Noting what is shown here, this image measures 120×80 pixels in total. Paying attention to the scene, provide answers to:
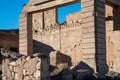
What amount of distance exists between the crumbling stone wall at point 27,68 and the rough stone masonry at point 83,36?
0.22ft

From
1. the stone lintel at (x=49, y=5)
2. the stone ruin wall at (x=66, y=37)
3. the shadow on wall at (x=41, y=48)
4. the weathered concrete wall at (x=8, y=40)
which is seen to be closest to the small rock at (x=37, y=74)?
the stone lintel at (x=49, y=5)

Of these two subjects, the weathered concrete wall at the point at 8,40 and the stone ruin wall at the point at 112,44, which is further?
the weathered concrete wall at the point at 8,40

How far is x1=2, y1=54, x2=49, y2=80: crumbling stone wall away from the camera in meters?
7.14

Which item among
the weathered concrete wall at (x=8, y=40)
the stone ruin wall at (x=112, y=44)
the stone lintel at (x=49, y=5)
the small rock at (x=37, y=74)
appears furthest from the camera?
the weathered concrete wall at (x=8, y=40)

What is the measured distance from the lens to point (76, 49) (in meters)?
20.5

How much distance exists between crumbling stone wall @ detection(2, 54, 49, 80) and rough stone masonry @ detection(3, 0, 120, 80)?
2.6 inches

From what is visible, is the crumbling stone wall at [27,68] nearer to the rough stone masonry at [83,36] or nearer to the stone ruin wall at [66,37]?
the rough stone masonry at [83,36]

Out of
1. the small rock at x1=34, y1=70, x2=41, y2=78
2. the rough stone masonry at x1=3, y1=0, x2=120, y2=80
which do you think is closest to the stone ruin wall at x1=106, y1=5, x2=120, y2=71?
the rough stone masonry at x1=3, y1=0, x2=120, y2=80

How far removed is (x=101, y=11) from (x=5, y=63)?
17.1 ft

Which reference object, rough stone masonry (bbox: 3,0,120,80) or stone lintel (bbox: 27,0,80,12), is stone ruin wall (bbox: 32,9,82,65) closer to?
rough stone masonry (bbox: 3,0,120,80)

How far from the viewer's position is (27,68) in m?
7.50

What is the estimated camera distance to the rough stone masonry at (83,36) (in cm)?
1141

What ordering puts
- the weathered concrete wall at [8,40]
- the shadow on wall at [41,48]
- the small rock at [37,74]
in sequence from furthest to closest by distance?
the shadow on wall at [41,48] → the weathered concrete wall at [8,40] → the small rock at [37,74]

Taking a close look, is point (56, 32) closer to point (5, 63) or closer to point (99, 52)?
point (99, 52)
